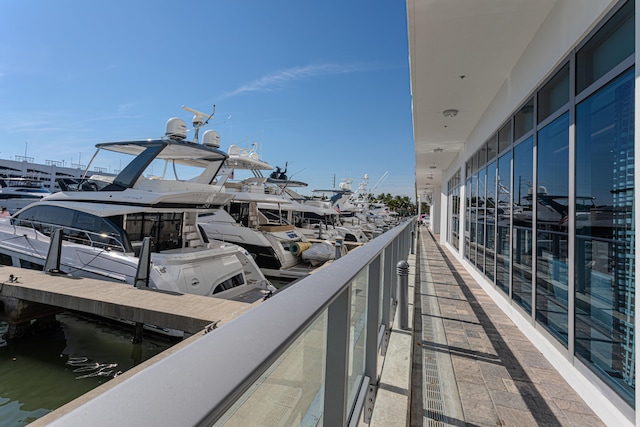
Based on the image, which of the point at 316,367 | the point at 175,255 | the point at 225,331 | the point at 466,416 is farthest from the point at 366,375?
the point at 175,255

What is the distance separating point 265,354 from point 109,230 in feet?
25.9

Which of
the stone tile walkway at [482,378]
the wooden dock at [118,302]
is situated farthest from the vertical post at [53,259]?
the stone tile walkway at [482,378]

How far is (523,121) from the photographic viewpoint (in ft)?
14.8

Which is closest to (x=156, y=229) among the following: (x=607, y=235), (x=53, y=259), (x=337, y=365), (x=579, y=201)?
(x=53, y=259)

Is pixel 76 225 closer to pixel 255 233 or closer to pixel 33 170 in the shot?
pixel 255 233

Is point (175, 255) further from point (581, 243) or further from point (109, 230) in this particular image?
point (581, 243)

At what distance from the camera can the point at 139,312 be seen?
5227mm

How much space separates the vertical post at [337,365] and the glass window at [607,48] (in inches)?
103

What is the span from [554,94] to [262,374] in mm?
4147

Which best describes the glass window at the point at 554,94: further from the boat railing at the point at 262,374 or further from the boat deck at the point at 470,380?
the boat railing at the point at 262,374

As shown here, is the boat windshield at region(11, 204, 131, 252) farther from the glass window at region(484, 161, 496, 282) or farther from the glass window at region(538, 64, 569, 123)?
the glass window at region(538, 64, 569, 123)

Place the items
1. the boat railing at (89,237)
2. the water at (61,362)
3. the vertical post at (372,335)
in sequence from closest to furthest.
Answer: the vertical post at (372,335), the water at (61,362), the boat railing at (89,237)

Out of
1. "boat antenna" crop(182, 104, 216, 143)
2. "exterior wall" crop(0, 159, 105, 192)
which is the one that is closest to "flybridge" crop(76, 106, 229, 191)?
"boat antenna" crop(182, 104, 216, 143)

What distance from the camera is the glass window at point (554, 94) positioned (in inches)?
130
